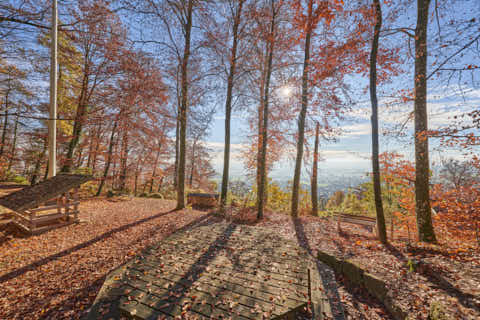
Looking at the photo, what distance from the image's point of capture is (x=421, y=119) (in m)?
5.48

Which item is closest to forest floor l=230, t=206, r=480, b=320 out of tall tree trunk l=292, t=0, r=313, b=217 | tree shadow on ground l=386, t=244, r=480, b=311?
tree shadow on ground l=386, t=244, r=480, b=311

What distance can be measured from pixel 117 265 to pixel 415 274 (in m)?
6.44

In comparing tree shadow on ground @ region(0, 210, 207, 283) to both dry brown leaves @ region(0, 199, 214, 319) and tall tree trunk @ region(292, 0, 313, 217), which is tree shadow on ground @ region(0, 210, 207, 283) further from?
tall tree trunk @ region(292, 0, 313, 217)

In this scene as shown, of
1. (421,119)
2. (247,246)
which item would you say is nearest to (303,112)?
(421,119)

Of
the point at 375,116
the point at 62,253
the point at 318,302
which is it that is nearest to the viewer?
the point at 318,302

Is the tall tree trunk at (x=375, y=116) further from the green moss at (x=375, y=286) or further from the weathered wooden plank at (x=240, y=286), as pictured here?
the weathered wooden plank at (x=240, y=286)

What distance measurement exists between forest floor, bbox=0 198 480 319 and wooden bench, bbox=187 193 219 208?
12.7 ft

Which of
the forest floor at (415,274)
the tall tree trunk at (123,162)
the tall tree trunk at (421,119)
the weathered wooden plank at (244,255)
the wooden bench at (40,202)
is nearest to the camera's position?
the forest floor at (415,274)

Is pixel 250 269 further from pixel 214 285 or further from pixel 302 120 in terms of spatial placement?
pixel 302 120

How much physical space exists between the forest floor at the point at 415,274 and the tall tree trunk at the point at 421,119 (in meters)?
1.08

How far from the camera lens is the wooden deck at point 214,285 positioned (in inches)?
107

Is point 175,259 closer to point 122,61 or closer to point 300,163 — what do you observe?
point 300,163

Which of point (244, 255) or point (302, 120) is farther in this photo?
point (302, 120)

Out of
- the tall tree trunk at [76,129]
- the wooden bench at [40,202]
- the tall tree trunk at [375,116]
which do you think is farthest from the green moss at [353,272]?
the tall tree trunk at [76,129]
